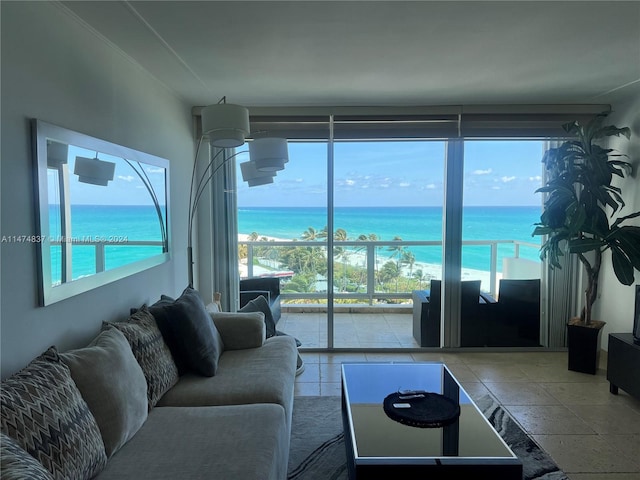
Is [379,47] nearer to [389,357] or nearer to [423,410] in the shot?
[423,410]

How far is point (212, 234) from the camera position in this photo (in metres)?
4.14

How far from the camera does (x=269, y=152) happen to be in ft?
9.73

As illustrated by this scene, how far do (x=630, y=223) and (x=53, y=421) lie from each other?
14.2 feet

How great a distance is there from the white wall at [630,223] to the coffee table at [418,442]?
91.0 inches

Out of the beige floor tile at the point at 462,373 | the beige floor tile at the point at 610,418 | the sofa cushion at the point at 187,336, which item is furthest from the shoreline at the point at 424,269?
the sofa cushion at the point at 187,336

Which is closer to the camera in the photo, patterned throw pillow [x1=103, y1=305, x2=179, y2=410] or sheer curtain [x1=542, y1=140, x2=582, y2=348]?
patterned throw pillow [x1=103, y1=305, x2=179, y2=410]

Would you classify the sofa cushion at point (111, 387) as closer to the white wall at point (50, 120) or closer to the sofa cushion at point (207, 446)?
the sofa cushion at point (207, 446)

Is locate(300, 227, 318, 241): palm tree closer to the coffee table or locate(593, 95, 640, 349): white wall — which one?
the coffee table

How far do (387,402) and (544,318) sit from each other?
2.80 metres

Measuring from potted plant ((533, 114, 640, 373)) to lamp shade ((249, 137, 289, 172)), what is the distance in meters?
2.32

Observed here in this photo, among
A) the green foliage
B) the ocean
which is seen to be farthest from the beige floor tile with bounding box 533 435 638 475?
the ocean

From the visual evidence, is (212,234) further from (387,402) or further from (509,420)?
(509,420)

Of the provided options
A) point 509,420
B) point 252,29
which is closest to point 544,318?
point 509,420

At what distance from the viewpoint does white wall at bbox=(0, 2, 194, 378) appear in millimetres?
1653
